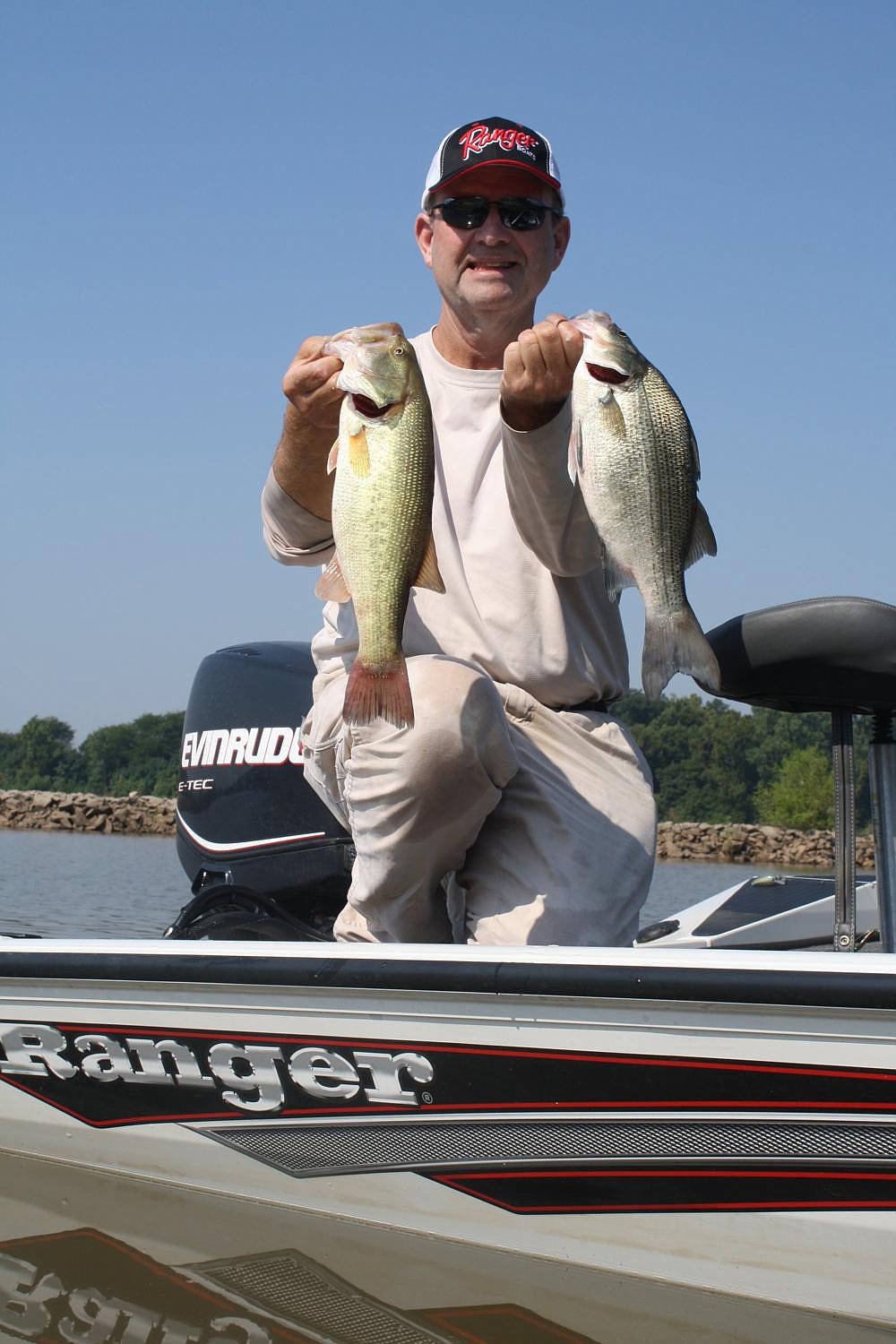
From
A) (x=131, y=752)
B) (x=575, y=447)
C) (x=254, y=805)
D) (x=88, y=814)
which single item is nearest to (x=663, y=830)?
(x=88, y=814)

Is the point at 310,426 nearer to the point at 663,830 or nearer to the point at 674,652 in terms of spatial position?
the point at 674,652

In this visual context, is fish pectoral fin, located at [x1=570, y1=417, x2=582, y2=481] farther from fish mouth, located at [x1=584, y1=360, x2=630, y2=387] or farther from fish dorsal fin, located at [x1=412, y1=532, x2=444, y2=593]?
fish dorsal fin, located at [x1=412, y1=532, x2=444, y2=593]

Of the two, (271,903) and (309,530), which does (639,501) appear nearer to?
(309,530)

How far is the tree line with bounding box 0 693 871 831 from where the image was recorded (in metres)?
40.6

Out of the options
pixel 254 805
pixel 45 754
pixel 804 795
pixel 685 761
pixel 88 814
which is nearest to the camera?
pixel 254 805

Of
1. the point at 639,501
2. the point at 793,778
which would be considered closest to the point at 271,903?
the point at 639,501

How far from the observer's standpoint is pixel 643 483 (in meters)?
2.79

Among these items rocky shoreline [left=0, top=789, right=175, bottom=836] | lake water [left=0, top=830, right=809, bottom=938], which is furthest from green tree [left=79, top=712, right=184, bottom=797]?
lake water [left=0, top=830, right=809, bottom=938]

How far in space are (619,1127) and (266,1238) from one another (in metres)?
0.89

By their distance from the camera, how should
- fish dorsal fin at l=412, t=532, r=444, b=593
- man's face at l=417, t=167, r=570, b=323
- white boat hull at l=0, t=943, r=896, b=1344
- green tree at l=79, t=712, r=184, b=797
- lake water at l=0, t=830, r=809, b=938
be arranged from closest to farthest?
white boat hull at l=0, t=943, r=896, b=1344 < fish dorsal fin at l=412, t=532, r=444, b=593 < man's face at l=417, t=167, r=570, b=323 < lake water at l=0, t=830, r=809, b=938 < green tree at l=79, t=712, r=184, b=797

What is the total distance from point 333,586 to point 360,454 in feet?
1.14

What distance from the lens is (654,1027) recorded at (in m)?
2.45

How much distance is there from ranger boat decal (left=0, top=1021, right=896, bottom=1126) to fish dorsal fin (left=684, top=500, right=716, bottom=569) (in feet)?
3.53

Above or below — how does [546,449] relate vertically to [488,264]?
below
